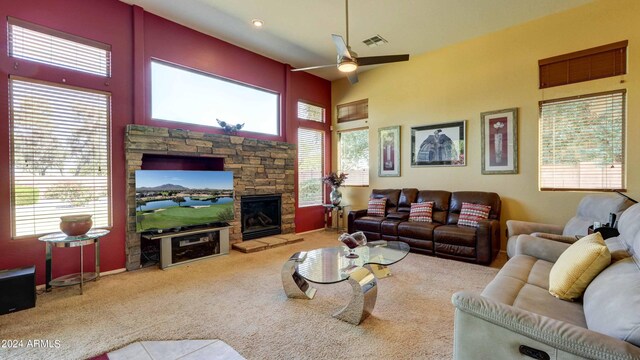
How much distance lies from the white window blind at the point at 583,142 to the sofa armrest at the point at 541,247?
1879mm

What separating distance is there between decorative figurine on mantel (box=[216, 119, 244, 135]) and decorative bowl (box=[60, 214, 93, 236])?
2.25 m

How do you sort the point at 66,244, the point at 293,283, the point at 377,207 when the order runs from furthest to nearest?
the point at 377,207
the point at 66,244
the point at 293,283

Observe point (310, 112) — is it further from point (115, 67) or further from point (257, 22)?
point (115, 67)

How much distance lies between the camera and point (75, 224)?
2.98m

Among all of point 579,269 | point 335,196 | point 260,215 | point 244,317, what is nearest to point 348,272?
point 244,317

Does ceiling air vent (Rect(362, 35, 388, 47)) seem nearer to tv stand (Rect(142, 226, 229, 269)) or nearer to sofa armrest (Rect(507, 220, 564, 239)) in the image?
sofa armrest (Rect(507, 220, 564, 239))

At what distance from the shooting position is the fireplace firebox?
5047mm

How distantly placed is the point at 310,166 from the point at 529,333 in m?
5.35

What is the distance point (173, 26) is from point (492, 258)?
221 inches

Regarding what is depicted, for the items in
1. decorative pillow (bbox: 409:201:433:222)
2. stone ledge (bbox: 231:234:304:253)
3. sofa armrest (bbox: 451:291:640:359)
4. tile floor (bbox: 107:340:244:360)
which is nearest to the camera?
sofa armrest (bbox: 451:291:640:359)

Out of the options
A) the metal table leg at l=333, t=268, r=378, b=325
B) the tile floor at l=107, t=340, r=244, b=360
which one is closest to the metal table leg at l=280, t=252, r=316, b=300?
the metal table leg at l=333, t=268, r=378, b=325

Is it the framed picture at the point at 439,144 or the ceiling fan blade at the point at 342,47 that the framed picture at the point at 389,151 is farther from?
the ceiling fan blade at the point at 342,47

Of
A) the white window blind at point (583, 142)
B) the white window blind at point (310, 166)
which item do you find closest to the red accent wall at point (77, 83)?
the white window blind at point (310, 166)

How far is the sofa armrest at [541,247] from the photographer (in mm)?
2477
